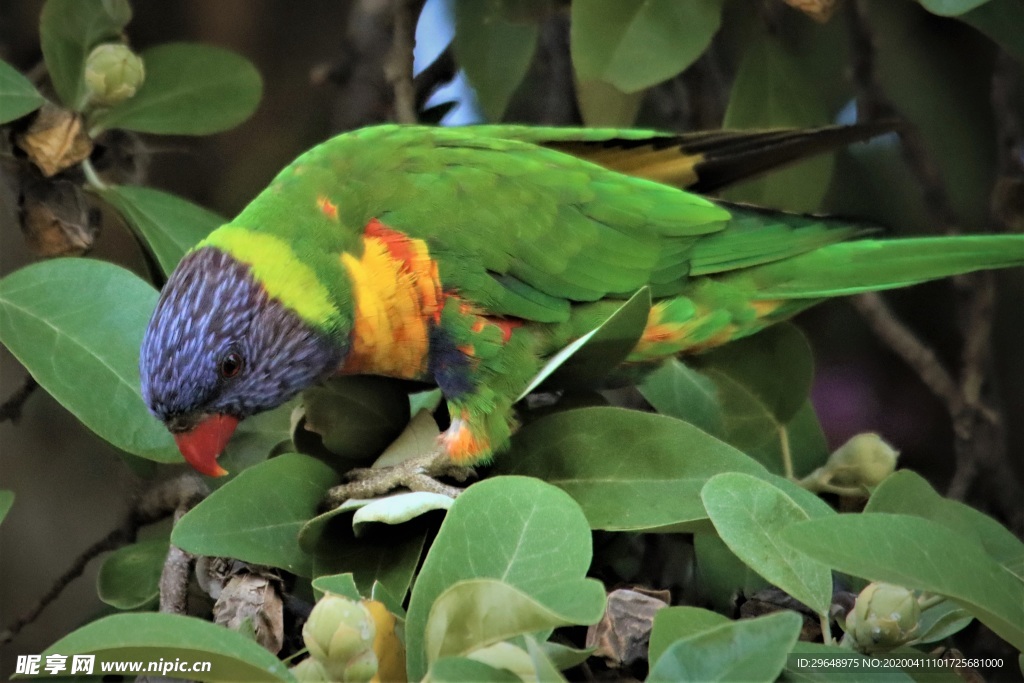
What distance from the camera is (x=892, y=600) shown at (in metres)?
1.15

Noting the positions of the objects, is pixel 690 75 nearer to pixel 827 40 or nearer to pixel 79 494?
pixel 827 40

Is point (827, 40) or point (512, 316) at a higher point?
point (827, 40)

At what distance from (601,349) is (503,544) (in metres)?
0.43

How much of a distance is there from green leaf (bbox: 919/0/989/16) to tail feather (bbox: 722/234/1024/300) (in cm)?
52

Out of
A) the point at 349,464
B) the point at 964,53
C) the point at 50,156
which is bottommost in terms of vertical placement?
the point at 349,464

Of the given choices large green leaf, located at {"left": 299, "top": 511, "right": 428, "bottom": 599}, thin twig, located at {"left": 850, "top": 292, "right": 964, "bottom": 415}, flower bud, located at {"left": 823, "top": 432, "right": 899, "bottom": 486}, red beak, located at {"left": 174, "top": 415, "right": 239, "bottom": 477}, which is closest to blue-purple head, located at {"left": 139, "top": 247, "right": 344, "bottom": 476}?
red beak, located at {"left": 174, "top": 415, "right": 239, "bottom": 477}

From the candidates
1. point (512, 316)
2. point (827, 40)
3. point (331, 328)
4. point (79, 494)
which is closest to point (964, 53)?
point (827, 40)

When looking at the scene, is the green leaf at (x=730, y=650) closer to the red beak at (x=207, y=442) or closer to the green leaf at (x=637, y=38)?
the red beak at (x=207, y=442)

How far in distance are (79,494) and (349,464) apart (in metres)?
1.57

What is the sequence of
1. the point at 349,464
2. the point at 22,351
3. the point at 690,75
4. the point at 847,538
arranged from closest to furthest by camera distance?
the point at 847,538 → the point at 22,351 → the point at 349,464 → the point at 690,75

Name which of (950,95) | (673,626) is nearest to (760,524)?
(673,626)

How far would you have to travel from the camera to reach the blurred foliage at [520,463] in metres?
1.01

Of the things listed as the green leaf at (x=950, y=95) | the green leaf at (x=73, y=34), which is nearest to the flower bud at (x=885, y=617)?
the green leaf at (x=73, y=34)

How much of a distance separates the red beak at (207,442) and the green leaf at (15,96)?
627 millimetres
